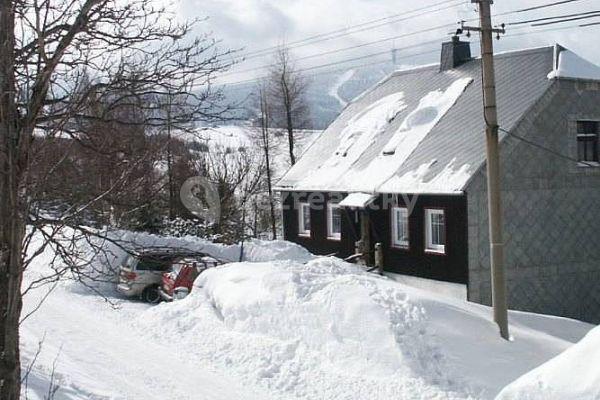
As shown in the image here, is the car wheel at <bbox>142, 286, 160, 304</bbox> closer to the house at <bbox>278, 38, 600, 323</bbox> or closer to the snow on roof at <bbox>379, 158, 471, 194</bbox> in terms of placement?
the house at <bbox>278, 38, 600, 323</bbox>

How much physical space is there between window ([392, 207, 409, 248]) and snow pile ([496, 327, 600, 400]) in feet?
51.8

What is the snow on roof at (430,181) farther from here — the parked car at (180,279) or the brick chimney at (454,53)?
the parked car at (180,279)

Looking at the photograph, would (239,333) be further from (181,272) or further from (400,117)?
(400,117)

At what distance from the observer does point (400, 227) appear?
22594 mm

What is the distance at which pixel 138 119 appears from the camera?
7148 millimetres

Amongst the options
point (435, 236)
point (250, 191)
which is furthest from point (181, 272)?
point (250, 191)

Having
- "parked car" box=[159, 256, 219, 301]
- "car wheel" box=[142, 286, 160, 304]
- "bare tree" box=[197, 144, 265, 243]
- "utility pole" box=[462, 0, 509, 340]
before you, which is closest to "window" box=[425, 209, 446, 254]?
"parked car" box=[159, 256, 219, 301]

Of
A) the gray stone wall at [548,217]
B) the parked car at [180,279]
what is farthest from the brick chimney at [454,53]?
the parked car at [180,279]

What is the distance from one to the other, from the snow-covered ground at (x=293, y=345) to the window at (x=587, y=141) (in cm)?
795

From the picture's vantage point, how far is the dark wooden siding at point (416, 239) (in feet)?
65.6

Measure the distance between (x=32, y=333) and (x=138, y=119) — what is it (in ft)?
28.5

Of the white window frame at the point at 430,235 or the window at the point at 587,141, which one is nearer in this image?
the white window frame at the point at 430,235

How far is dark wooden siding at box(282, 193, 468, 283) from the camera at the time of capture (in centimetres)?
2000

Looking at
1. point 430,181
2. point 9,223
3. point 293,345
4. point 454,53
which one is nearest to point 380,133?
point 454,53
